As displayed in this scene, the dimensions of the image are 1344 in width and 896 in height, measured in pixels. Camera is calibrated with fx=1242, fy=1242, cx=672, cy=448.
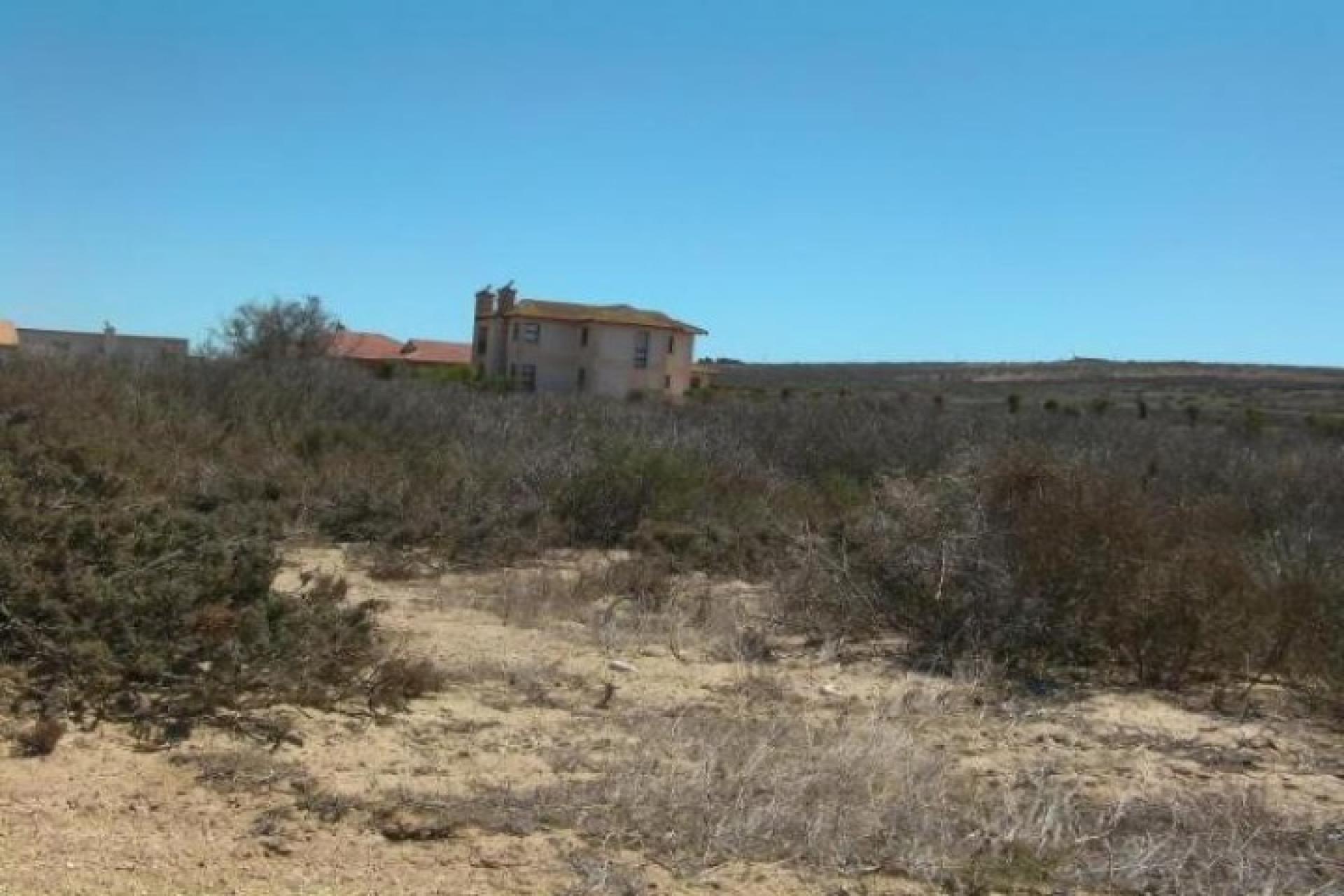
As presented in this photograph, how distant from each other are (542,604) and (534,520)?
389cm

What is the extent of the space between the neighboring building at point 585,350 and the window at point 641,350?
0.03 m

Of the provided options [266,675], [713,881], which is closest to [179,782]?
[266,675]

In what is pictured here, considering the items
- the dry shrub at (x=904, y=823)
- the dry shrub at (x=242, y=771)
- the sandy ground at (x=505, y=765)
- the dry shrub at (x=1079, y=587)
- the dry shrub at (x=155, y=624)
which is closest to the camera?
the sandy ground at (x=505, y=765)

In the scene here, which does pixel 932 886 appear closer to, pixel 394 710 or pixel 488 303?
pixel 394 710

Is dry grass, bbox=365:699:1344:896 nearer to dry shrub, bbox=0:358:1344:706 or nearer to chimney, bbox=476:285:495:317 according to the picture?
dry shrub, bbox=0:358:1344:706

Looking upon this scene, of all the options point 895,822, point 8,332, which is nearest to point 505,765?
point 895,822

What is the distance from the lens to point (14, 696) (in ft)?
18.7

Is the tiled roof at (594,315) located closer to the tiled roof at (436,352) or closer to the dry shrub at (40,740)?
the tiled roof at (436,352)

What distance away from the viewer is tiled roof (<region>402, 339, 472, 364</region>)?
236 feet

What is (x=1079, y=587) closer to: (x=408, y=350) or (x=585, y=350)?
(x=585, y=350)

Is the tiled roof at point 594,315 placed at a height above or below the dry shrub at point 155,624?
above

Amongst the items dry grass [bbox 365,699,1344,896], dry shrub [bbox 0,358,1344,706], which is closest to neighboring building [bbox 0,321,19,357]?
dry shrub [bbox 0,358,1344,706]

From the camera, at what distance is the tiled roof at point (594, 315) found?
59.8m

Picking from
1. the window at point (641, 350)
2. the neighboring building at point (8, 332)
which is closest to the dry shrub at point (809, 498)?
the window at point (641, 350)
